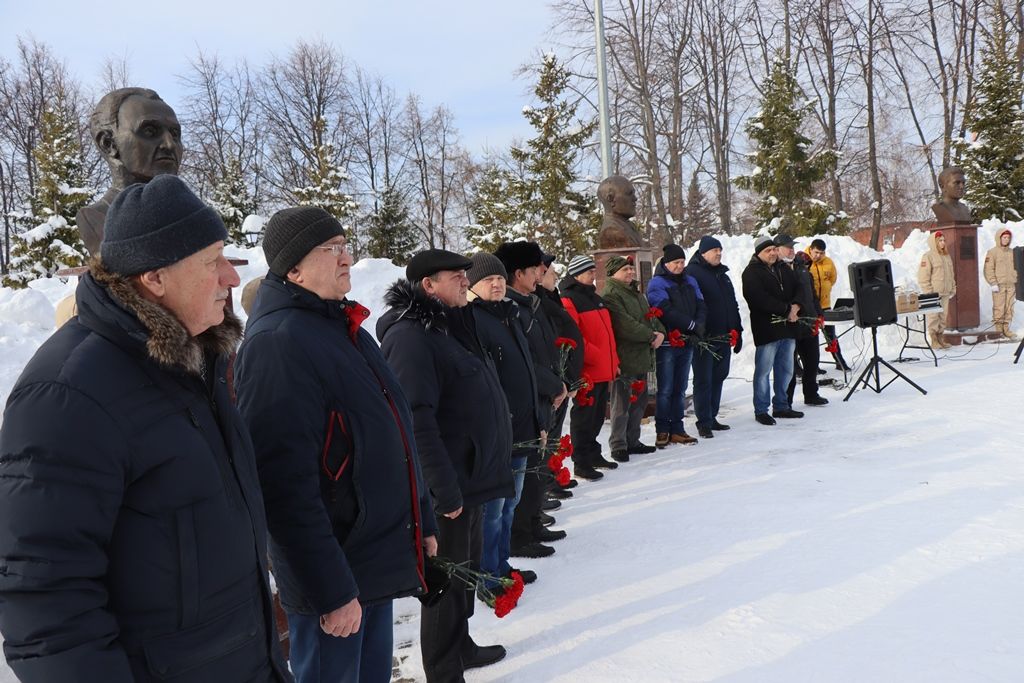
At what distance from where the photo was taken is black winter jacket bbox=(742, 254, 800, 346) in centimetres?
842

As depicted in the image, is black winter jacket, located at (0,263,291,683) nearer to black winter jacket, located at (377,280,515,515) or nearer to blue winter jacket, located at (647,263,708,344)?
black winter jacket, located at (377,280,515,515)

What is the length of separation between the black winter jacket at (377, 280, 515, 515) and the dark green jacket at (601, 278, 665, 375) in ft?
12.7

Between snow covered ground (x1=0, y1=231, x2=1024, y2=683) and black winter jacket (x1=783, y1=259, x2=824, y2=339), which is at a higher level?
black winter jacket (x1=783, y1=259, x2=824, y2=339)

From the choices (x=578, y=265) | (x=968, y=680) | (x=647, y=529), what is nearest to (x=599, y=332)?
(x=578, y=265)

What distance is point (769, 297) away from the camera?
8438 mm

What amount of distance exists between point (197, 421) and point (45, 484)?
0.33m

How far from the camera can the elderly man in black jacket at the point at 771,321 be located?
8.43 metres

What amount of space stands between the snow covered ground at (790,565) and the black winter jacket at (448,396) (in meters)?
0.97

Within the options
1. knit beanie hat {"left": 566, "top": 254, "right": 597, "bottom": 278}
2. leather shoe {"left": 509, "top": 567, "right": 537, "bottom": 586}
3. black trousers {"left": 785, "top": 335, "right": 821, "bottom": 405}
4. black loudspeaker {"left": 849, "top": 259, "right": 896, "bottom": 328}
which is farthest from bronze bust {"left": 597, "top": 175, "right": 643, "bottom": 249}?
leather shoe {"left": 509, "top": 567, "right": 537, "bottom": 586}

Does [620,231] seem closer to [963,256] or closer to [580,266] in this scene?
→ [580,266]

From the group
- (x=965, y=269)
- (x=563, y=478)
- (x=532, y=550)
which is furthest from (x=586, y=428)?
(x=965, y=269)

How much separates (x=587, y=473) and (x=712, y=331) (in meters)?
2.42

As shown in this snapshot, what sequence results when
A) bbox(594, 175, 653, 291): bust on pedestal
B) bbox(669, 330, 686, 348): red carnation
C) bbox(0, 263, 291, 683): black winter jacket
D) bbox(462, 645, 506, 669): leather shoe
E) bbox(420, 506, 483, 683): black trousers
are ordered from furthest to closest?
bbox(594, 175, 653, 291): bust on pedestal
bbox(669, 330, 686, 348): red carnation
bbox(462, 645, 506, 669): leather shoe
bbox(420, 506, 483, 683): black trousers
bbox(0, 263, 291, 683): black winter jacket

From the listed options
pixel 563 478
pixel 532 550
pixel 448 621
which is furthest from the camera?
pixel 563 478
